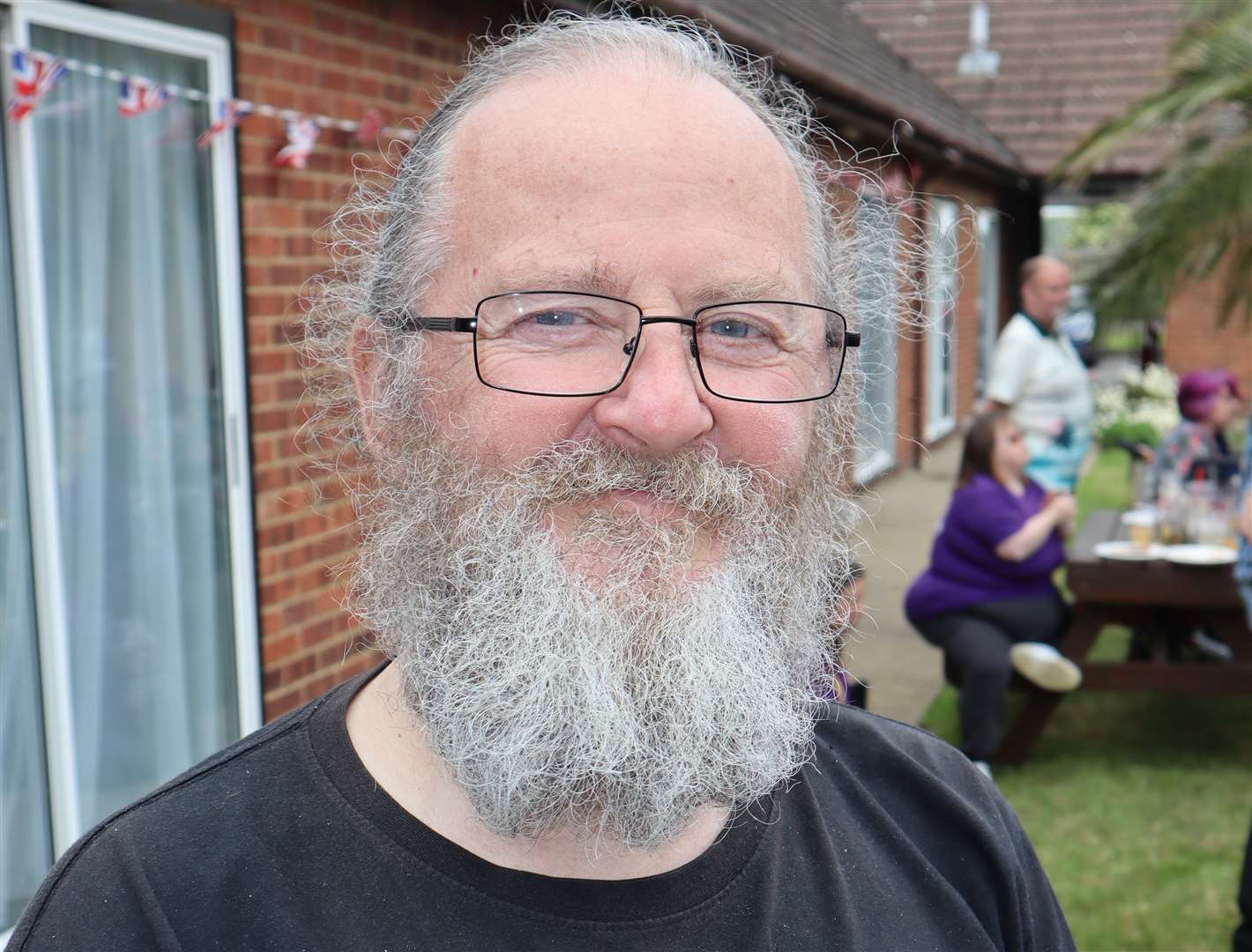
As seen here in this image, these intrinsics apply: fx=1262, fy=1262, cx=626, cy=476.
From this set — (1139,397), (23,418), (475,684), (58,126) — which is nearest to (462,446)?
(475,684)

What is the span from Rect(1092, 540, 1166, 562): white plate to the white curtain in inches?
157

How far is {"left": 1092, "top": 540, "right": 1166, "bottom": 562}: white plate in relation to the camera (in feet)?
19.1

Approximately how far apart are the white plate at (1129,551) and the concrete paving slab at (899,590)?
3.51 feet

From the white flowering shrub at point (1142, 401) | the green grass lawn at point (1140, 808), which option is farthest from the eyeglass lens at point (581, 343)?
the white flowering shrub at point (1142, 401)

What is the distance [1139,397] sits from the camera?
14.6 meters

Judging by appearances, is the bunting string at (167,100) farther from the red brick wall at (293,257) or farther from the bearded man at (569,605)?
the bearded man at (569,605)

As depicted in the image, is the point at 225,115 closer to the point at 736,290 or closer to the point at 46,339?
the point at 46,339

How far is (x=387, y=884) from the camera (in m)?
1.29

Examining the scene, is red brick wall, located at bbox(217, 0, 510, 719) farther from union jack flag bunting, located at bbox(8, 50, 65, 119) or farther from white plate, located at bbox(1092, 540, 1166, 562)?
white plate, located at bbox(1092, 540, 1166, 562)

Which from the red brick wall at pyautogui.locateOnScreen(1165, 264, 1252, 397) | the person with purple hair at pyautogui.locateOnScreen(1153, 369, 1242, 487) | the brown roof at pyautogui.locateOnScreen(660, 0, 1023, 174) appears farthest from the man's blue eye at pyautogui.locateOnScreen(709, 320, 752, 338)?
the red brick wall at pyautogui.locateOnScreen(1165, 264, 1252, 397)

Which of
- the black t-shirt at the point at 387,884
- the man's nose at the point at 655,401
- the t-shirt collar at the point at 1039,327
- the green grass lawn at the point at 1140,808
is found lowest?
the green grass lawn at the point at 1140,808

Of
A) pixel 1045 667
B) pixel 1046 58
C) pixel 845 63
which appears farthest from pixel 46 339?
pixel 1046 58

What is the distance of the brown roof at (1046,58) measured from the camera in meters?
16.4

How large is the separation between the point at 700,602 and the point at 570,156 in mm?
511
